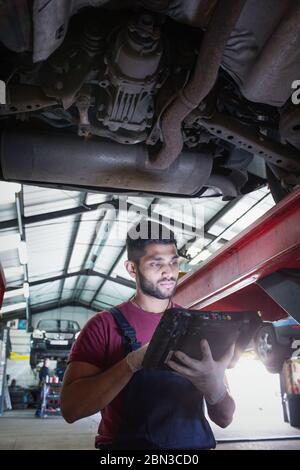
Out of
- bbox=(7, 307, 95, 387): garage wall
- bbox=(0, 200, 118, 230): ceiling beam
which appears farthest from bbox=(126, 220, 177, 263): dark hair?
bbox=(7, 307, 95, 387): garage wall

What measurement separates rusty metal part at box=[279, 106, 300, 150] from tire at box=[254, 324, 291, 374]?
145 centimetres

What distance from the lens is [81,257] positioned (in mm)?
10477

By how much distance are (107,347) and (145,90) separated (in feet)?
3.45

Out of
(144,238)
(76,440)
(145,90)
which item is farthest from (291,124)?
(76,440)

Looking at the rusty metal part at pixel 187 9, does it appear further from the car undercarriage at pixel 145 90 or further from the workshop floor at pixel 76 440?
the workshop floor at pixel 76 440

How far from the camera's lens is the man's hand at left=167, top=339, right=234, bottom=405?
3.43ft

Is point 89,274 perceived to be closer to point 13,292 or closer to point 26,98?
point 13,292

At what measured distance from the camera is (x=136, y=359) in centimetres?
102

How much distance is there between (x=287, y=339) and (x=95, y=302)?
14587 millimetres

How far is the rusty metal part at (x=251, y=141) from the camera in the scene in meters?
1.75

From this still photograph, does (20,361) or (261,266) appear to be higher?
(261,266)

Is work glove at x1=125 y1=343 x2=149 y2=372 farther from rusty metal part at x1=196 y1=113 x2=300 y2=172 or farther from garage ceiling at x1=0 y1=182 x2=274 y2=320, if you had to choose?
garage ceiling at x1=0 y1=182 x2=274 y2=320

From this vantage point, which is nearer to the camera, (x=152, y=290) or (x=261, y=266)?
(x=152, y=290)

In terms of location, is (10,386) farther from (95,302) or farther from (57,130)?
(57,130)
